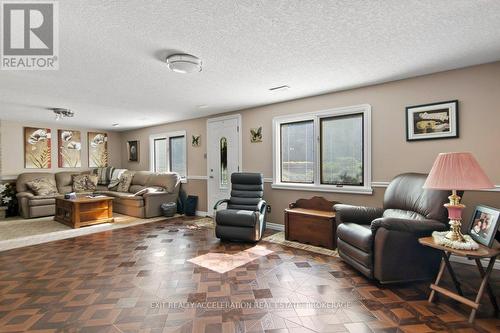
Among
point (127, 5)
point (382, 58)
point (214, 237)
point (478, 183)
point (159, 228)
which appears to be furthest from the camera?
point (159, 228)

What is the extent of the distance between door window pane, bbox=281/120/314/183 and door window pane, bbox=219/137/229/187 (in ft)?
4.45

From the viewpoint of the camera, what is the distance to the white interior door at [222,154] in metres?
5.16

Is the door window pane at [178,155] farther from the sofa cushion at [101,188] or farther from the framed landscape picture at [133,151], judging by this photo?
the sofa cushion at [101,188]

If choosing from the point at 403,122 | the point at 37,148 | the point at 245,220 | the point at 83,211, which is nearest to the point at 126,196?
the point at 83,211

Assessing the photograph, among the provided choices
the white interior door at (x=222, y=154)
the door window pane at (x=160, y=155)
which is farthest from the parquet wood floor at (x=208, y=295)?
the door window pane at (x=160, y=155)

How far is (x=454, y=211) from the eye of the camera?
→ 206cm

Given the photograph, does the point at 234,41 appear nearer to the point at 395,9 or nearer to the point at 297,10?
the point at 297,10

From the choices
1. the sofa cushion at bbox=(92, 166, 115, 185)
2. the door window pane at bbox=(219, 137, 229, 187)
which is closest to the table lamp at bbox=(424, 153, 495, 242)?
the door window pane at bbox=(219, 137, 229, 187)

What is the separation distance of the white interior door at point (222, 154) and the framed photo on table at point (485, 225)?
3.69m

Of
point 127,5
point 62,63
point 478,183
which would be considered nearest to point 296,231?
point 478,183

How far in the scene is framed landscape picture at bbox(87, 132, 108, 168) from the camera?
7.38m

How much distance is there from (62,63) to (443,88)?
4.45 metres

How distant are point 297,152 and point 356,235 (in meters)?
2.08

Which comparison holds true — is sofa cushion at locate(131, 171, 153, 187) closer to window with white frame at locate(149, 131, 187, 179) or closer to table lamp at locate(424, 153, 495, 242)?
window with white frame at locate(149, 131, 187, 179)
